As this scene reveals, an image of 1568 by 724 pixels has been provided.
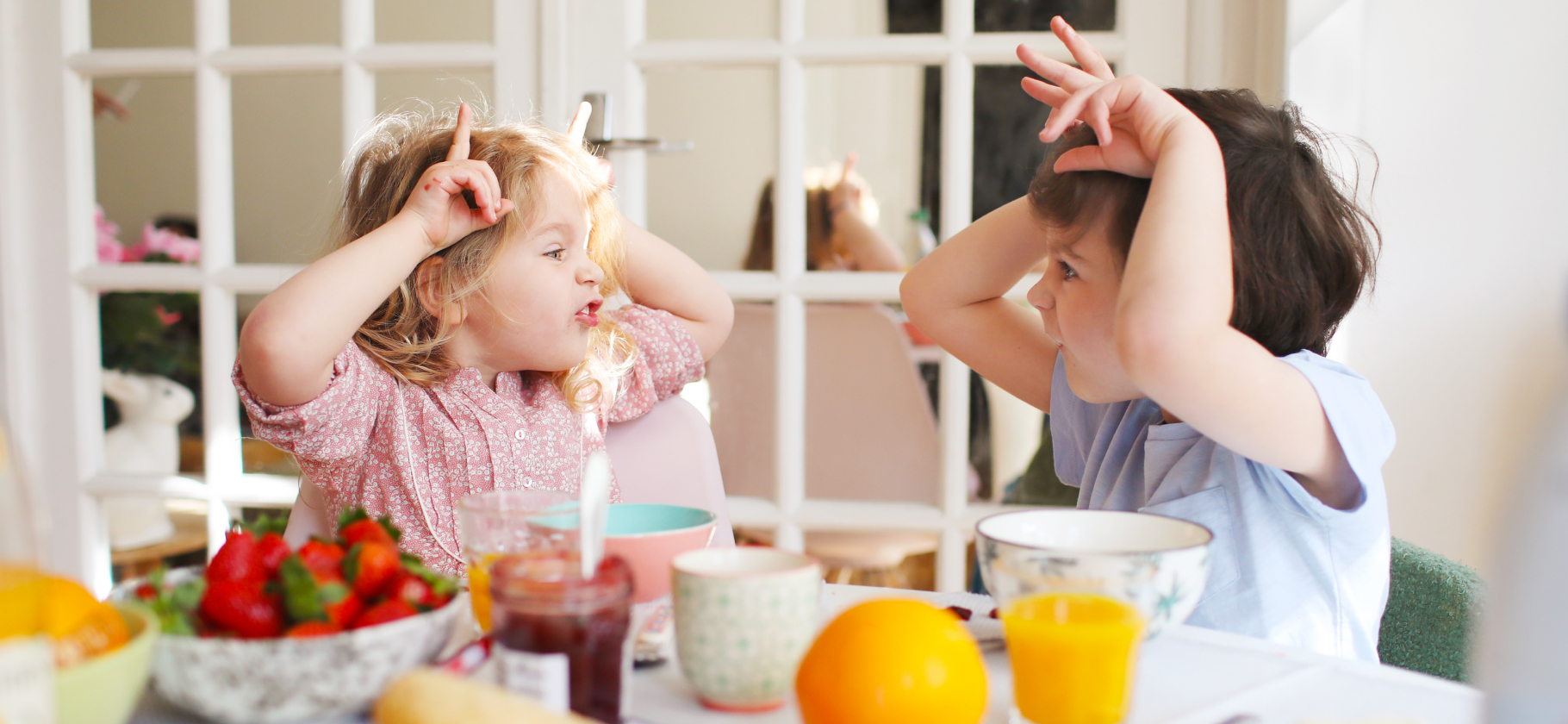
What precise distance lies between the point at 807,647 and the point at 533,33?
146 centimetres

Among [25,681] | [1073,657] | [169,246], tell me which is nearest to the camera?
[25,681]

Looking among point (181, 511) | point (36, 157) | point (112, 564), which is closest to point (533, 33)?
point (36, 157)

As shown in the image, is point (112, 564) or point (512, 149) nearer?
point (512, 149)

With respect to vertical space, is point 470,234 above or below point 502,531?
above

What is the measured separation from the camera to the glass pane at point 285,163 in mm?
1890

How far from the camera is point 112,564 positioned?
199 cm

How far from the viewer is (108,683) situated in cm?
47

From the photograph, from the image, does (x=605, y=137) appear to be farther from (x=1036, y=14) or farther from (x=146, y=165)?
(x=146, y=165)

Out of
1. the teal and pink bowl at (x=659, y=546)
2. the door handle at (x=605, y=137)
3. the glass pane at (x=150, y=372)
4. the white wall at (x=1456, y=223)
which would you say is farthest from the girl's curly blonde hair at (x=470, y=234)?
the white wall at (x=1456, y=223)

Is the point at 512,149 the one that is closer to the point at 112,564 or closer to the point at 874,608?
the point at 874,608

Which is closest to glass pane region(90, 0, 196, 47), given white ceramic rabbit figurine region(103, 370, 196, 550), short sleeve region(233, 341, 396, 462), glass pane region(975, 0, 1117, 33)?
white ceramic rabbit figurine region(103, 370, 196, 550)

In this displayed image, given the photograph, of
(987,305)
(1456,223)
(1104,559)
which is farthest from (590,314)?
(1456,223)

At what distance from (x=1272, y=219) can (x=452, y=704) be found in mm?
796

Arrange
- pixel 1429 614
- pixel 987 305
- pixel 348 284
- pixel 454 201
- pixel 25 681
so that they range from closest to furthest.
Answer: pixel 25 681 < pixel 1429 614 < pixel 348 284 < pixel 454 201 < pixel 987 305
